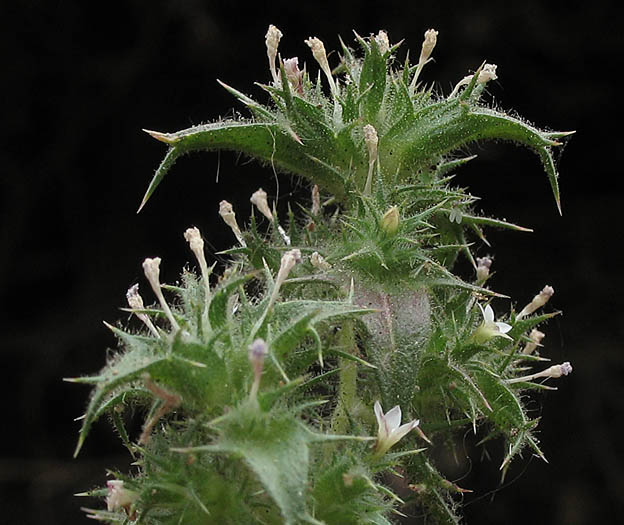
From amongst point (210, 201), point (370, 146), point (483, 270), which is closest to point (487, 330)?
point (483, 270)

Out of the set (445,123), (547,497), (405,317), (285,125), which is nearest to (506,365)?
(405,317)

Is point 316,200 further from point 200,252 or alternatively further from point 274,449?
point 274,449

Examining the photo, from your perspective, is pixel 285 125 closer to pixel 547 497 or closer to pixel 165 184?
pixel 165 184

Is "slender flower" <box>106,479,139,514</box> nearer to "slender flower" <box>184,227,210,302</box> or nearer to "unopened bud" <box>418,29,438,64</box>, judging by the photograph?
"slender flower" <box>184,227,210,302</box>

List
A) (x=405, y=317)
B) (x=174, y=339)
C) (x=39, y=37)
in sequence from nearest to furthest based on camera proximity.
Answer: (x=174, y=339) < (x=405, y=317) < (x=39, y=37)

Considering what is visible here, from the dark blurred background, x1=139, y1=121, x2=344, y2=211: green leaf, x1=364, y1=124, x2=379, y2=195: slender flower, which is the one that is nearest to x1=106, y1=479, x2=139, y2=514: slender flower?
x1=139, y1=121, x2=344, y2=211: green leaf

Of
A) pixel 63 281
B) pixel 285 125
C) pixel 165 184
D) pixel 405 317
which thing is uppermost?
pixel 285 125
